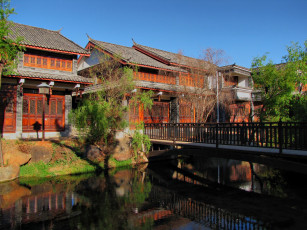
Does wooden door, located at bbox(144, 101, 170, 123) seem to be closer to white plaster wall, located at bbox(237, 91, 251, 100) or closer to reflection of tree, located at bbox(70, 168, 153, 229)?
white plaster wall, located at bbox(237, 91, 251, 100)

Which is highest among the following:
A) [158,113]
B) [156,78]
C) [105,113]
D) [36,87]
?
[156,78]

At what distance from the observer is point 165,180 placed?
990 centimetres

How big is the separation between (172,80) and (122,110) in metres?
7.74

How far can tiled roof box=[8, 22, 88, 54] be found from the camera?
46.8ft

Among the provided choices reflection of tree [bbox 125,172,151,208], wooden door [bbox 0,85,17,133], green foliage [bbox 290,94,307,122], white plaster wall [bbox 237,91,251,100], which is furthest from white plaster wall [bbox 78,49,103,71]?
green foliage [bbox 290,94,307,122]

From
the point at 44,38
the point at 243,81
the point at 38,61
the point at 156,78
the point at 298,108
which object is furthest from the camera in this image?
the point at 243,81

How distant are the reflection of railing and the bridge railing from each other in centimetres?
287

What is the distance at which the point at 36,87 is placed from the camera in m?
13.9

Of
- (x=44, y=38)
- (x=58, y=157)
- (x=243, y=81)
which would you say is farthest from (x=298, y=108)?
(x=44, y=38)

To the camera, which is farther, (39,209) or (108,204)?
(108,204)

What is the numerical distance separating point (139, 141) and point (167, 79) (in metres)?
7.57

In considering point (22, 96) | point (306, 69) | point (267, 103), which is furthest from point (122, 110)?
point (306, 69)

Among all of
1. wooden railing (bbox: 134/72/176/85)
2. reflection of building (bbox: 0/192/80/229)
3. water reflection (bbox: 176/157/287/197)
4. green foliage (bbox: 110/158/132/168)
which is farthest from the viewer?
wooden railing (bbox: 134/72/176/85)

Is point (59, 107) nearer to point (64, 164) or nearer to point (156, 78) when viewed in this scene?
point (64, 164)
